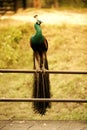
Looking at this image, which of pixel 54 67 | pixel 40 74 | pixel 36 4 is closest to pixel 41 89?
pixel 40 74

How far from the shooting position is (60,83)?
9.80 metres

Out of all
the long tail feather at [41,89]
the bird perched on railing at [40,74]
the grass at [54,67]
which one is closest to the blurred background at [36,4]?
the grass at [54,67]

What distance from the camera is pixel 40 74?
18.2ft

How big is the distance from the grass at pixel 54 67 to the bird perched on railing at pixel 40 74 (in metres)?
1.86

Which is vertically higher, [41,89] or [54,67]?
[41,89]

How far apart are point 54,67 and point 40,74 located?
5101 mm

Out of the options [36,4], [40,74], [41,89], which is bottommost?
[36,4]

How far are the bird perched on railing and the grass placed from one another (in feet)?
6.11

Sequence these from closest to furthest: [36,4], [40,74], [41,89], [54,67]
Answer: [40,74], [41,89], [54,67], [36,4]

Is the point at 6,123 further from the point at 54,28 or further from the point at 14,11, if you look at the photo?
the point at 14,11

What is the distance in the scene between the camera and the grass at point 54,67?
838cm

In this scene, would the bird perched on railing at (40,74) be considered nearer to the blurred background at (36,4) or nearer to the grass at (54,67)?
the grass at (54,67)

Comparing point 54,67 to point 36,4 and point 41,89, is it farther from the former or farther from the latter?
point 36,4

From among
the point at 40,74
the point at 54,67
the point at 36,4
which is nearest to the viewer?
the point at 40,74
